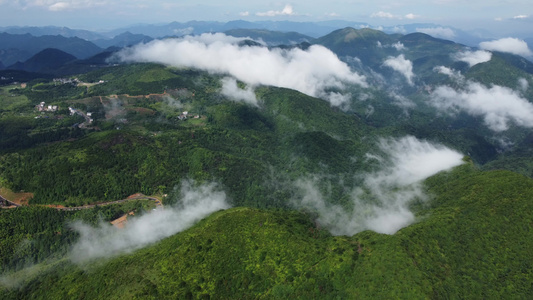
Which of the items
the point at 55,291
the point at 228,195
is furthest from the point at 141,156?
the point at 55,291

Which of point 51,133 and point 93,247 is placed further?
point 51,133

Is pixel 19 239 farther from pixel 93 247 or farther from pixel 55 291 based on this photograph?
pixel 55 291

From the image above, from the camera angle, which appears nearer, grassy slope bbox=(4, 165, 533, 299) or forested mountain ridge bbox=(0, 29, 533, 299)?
grassy slope bbox=(4, 165, 533, 299)

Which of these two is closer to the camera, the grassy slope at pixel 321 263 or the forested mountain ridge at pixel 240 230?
the grassy slope at pixel 321 263

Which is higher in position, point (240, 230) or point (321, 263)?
point (240, 230)

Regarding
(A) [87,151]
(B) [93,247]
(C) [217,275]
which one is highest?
(A) [87,151]

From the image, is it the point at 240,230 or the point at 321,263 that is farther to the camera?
the point at 240,230

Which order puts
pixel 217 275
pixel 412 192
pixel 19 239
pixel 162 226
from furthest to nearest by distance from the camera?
1. pixel 412 192
2. pixel 162 226
3. pixel 19 239
4. pixel 217 275

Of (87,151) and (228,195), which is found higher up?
(87,151)
